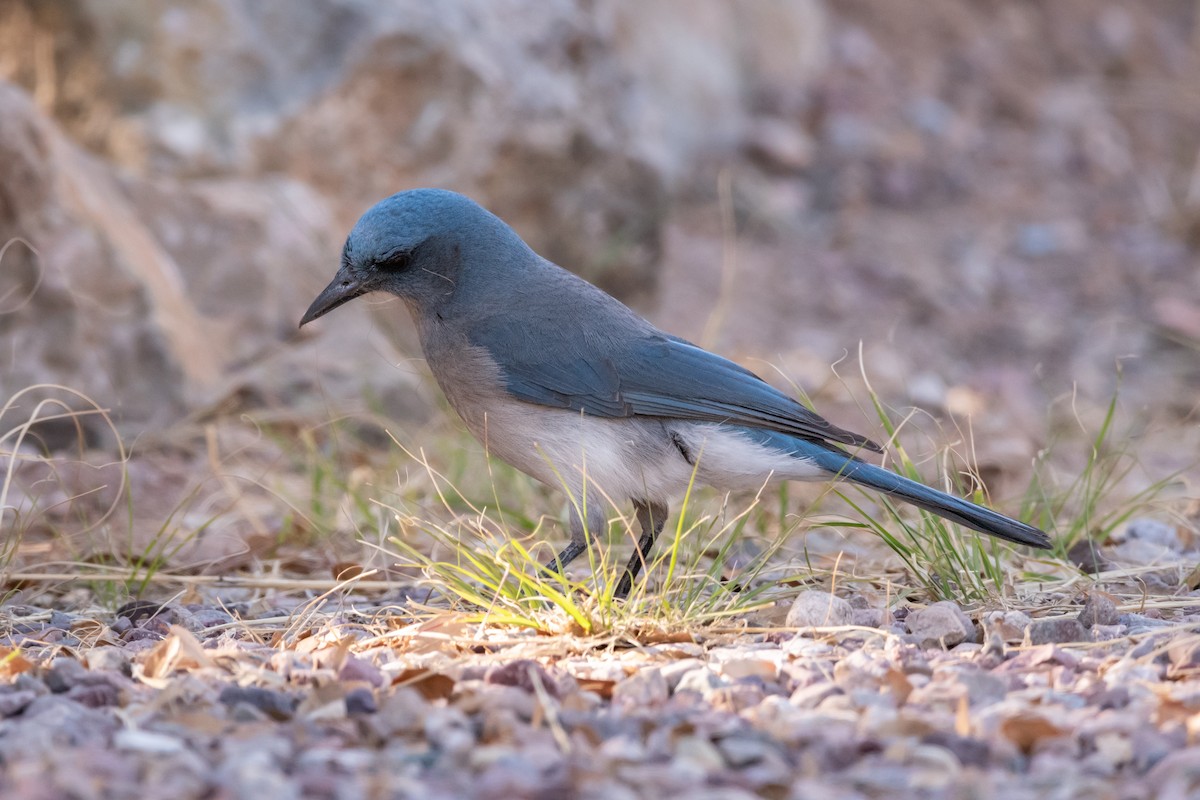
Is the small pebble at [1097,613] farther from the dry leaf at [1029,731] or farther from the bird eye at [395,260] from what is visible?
the bird eye at [395,260]

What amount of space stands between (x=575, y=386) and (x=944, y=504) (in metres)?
1.13

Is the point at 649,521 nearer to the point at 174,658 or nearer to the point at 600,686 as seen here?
the point at 600,686

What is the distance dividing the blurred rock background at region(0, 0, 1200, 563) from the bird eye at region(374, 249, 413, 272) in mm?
318

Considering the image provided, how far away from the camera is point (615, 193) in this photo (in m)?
7.46

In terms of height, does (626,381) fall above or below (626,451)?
above

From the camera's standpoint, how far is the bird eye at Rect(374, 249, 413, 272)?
421 cm

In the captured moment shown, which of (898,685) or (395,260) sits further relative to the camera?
(395,260)

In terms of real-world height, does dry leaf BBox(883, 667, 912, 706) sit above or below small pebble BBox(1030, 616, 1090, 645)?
below

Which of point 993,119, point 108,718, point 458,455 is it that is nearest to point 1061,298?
point 993,119

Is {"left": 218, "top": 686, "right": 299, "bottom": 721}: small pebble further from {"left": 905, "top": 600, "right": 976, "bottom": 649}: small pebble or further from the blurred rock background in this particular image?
the blurred rock background

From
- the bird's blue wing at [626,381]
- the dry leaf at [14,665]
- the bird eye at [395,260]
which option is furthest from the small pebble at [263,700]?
the bird eye at [395,260]

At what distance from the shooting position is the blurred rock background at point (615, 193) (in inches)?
229

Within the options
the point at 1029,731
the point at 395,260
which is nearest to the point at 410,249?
the point at 395,260

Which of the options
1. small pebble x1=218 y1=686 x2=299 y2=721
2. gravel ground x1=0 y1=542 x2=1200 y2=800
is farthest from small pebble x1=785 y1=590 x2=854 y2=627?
small pebble x1=218 y1=686 x2=299 y2=721
